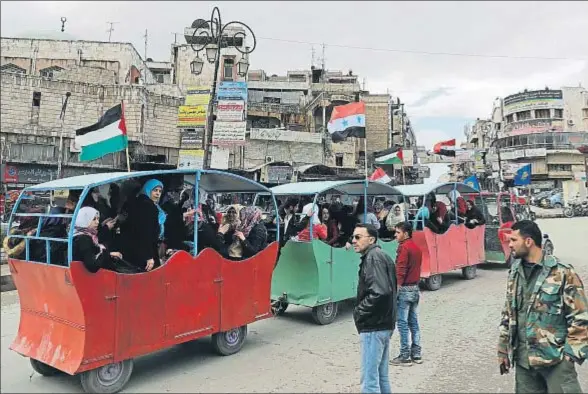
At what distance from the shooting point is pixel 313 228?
7500 mm

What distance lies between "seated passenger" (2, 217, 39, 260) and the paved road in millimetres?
574

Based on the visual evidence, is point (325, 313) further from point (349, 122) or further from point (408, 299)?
point (349, 122)

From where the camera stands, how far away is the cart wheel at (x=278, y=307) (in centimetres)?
789

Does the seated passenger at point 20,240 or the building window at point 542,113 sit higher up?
the building window at point 542,113

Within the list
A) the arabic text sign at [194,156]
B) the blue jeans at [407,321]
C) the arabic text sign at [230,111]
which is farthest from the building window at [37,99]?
the blue jeans at [407,321]

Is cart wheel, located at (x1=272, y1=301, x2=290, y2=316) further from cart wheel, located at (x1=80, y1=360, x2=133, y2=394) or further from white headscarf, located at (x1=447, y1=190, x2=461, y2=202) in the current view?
white headscarf, located at (x1=447, y1=190, x2=461, y2=202)

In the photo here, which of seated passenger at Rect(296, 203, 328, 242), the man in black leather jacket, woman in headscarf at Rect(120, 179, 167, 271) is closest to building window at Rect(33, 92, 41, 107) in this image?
seated passenger at Rect(296, 203, 328, 242)

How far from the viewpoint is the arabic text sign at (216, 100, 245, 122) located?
12.2 m

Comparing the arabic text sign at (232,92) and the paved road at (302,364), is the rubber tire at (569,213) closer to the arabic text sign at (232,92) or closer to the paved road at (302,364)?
the arabic text sign at (232,92)

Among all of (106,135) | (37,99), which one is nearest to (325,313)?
(106,135)

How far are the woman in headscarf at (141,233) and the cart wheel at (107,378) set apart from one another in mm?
1047

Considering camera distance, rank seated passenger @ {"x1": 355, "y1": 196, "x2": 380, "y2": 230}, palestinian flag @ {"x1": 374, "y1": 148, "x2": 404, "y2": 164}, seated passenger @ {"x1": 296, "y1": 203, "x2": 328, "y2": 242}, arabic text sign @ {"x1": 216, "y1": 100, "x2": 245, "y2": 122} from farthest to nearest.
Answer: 1. palestinian flag @ {"x1": 374, "y1": 148, "x2": 404, "y2": 164}
2. arabic text sign @ {"x1": 216, "y1": 100, "x2": 245, "y2": 122}
3. seated passenger @ {"x1": 355, "y1": 196, "x2": 380, "y2": 230}
4. seated passenger @ {"x1": 296, "y1": 203, "x2": 328, "y2": 242}

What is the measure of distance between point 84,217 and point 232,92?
29.1 feet

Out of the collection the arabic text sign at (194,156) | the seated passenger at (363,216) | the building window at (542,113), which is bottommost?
the seated passenger at (363,216)
